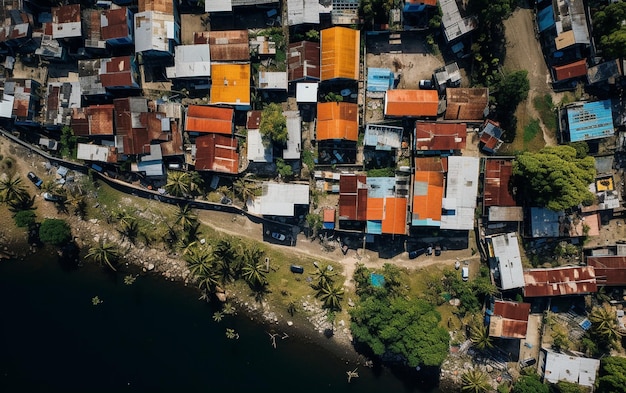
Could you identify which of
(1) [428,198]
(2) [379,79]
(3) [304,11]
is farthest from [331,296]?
(3) [304,11]

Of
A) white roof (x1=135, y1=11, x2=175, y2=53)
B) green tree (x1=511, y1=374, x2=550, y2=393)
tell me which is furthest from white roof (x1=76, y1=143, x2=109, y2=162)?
green tree (x1=511, y1=374, x2=550, y2=393)

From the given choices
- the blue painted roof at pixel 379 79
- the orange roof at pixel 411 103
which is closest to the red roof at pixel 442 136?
the orange roof at pixel 411 103

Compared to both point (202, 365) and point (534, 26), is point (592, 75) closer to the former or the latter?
point (534, 26)

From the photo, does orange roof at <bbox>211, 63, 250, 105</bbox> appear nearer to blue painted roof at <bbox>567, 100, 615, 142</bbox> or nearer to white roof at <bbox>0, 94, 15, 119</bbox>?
white roof at <bbox>0, 94, 15, 119</bbox>

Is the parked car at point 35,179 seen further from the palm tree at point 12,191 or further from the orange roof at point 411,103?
the orange roof at point 411,103

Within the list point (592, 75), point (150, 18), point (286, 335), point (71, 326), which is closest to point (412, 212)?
point (286, 335)
